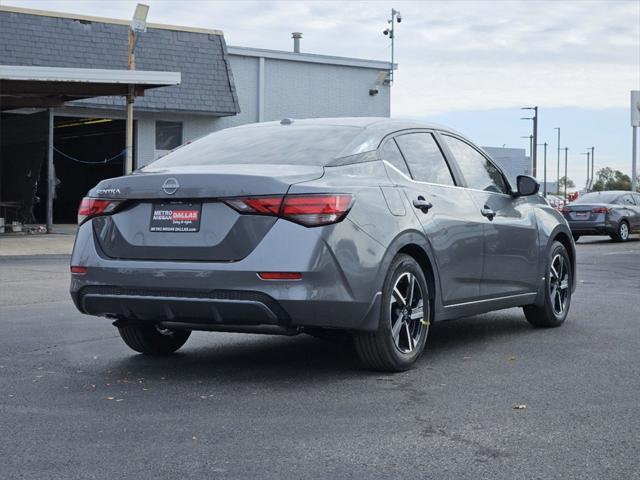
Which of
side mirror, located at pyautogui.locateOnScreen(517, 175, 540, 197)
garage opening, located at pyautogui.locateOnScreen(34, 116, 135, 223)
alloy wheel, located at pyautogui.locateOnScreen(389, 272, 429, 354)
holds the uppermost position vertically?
garage opening, located at pyautogui.locateOnScreen(34, 116, 135, 223)

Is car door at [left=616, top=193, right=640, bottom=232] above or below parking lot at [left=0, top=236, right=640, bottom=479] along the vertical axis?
above

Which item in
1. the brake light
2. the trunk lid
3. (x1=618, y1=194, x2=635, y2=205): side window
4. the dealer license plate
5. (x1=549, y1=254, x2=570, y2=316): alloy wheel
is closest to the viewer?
the brake light

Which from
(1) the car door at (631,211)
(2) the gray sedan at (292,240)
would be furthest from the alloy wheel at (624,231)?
(2) the gray sedan at (292,240)

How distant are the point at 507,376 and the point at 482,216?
153 cm

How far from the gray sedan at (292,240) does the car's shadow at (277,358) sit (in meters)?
0.27

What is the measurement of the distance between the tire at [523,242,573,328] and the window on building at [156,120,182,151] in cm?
2489

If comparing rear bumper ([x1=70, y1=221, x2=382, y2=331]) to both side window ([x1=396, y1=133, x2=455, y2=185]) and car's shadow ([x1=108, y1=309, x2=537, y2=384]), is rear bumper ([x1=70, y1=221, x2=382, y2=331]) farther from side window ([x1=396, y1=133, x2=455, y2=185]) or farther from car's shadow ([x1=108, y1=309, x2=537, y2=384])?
side window ([x1=396, y1=133, x2=455, y2=185])

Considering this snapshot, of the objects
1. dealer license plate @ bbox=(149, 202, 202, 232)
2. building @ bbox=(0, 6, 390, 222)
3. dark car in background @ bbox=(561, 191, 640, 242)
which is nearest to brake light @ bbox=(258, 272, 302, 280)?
dealer license plate @ bbox=(149, 202, 202, 232)

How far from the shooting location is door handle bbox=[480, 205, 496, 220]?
25.9ft

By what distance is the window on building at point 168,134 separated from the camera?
33094 mm

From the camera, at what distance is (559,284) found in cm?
923

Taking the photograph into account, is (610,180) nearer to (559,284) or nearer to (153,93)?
(153,93)

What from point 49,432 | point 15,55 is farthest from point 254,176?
point 15,55

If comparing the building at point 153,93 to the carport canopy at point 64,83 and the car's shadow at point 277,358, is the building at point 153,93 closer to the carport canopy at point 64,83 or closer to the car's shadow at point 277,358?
the carport canopy at point 64,83
